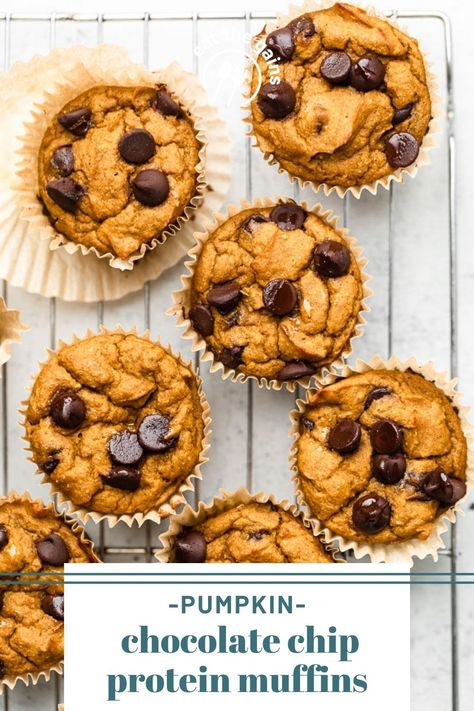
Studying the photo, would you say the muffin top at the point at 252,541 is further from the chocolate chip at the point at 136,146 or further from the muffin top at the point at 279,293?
the chocolate chip at the point at 136,146

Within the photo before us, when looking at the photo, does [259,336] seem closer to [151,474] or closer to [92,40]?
[151,474]

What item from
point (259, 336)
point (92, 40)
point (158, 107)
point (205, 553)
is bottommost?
point (205, 553)

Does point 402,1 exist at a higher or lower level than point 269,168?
higher

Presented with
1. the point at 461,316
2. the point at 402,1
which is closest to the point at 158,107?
the point at 402,1

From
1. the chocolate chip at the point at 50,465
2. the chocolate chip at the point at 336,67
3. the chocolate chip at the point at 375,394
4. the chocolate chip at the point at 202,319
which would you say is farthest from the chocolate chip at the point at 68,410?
the chocolate chip at the point at 336,67

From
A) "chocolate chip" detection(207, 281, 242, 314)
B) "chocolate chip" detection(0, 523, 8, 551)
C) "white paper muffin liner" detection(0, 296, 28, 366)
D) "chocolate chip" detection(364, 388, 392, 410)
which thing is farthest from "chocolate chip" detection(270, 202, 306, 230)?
"chocolate chip" detection(0, 523, 8, 551)

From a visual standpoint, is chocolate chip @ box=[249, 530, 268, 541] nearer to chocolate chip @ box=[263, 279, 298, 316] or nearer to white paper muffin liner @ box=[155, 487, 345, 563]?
white paper muffin liner @ box=[155, 487, 345, 563]

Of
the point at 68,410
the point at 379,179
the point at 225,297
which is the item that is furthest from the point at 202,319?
the point at 379,179

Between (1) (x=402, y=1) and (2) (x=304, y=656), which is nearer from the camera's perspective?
(2) (x=304, y=656)
